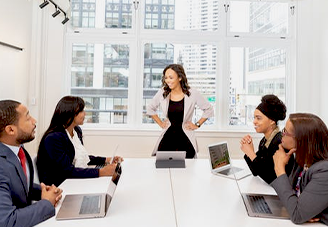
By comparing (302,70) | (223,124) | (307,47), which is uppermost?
(307,47)

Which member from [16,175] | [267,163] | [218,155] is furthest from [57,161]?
[267,163]

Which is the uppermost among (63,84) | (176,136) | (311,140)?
(63,84)

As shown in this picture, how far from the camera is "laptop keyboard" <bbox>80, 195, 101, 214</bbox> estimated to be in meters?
1.28

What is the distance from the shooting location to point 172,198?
4.87 ft

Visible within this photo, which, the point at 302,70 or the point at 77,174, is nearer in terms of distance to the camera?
the point at 77,174

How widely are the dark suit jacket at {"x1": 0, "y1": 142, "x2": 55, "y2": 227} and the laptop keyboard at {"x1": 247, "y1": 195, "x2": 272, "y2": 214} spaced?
3.31ft

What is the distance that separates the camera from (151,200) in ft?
4.75

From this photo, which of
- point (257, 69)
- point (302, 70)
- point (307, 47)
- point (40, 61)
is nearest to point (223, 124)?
point (257, 69)

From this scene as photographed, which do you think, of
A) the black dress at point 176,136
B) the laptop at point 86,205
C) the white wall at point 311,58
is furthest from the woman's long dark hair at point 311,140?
the white wall at point 311,58

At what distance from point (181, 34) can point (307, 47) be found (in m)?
1.76

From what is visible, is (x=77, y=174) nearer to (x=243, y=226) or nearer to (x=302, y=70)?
(x=243, y=226)

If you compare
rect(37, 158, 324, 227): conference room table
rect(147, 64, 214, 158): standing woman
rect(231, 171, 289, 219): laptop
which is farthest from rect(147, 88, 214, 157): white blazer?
rect(231, 171, 289, 219): laptop

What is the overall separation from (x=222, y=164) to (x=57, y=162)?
4.09 ft

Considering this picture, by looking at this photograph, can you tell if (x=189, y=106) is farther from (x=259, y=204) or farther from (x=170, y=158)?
(x=259, y=204)
